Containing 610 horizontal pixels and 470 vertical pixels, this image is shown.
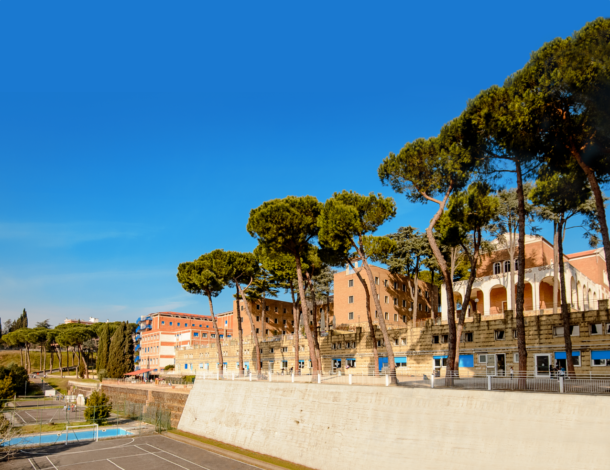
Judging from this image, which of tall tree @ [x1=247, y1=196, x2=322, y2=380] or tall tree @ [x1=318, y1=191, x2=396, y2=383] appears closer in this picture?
tall tree @ [x1=318, y1=191, x2=396, y2=383]

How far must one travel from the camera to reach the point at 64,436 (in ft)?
101

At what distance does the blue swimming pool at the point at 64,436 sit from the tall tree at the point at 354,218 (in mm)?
20694

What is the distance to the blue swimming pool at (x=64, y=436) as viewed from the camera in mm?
28600

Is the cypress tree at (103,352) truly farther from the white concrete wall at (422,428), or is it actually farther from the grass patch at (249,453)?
the white concrete wall at (422,428)

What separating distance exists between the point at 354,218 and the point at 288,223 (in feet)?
19.2

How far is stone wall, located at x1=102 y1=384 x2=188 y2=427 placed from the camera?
35.7 metres

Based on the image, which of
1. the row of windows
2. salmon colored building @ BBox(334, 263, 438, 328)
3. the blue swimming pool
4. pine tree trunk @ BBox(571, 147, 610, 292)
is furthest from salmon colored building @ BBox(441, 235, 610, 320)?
the blue swimming pool

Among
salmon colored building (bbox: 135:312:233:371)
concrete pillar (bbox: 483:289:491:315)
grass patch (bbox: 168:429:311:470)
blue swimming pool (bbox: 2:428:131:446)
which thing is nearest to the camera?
grass patch (bbox: 168:429:311:470)

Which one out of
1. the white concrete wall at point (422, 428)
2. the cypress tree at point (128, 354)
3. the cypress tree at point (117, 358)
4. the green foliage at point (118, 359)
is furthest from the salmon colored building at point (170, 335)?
the white concrete wall at point (422, 428)

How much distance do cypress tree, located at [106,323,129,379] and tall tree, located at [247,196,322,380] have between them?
136ft

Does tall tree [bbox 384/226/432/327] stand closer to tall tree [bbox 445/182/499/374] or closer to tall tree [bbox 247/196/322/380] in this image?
tall tree [bbox 247/196/322/380]

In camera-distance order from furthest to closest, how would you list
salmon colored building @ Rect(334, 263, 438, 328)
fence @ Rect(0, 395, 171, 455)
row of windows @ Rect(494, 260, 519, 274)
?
salmon colored building @ Rect(334, 263, 438, 328) < row of windows @ Rect(494, 260, 519, 274) < fence @ Rect(0, 395, 171, 455)

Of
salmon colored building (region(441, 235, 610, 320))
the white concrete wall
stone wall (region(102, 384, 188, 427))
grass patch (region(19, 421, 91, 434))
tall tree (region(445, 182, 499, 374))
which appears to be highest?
tall tree (region(445, 182, 499, 374))

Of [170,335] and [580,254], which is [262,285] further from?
[170,335]
